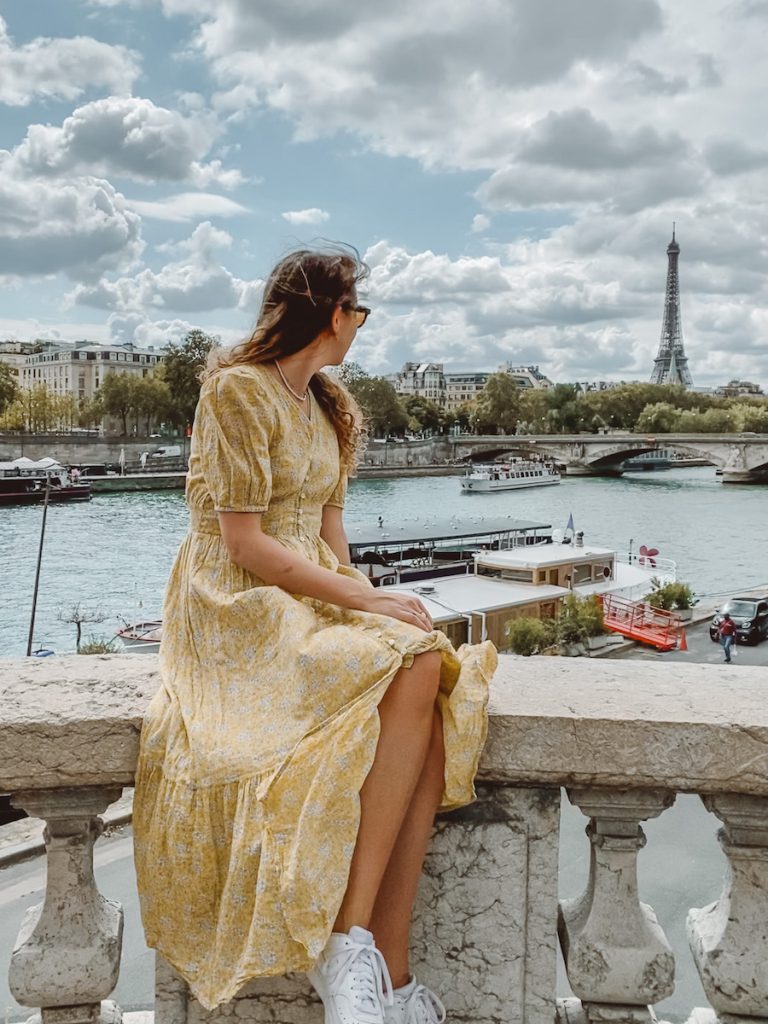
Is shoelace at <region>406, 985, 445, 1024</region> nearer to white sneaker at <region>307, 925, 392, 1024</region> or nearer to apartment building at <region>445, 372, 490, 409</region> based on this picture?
white sneaker at <region>307, 925, 392, 1024</region>

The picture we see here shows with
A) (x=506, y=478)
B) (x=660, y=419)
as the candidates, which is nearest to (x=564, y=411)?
(x=660, y=419)

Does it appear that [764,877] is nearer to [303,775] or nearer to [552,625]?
[303,775]

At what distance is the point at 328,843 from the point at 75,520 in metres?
39.7

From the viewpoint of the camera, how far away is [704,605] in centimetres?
2297

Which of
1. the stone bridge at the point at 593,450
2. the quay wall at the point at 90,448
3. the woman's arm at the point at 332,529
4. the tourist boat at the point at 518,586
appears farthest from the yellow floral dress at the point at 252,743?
the stone bridge at the point at 593,450

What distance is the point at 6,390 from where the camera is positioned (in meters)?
62.6

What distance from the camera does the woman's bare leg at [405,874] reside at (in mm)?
1441

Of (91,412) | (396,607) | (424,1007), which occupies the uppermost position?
(91,412)

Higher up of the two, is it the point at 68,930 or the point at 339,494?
the point at 339,494

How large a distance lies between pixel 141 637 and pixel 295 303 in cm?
1612

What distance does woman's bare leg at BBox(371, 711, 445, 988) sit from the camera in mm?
1441

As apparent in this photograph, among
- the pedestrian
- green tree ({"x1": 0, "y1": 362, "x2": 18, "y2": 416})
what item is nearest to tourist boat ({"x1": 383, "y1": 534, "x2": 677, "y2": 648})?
the pedestrian

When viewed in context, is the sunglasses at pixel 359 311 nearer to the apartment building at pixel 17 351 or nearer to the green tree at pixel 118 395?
the green tree at pixel 118 395

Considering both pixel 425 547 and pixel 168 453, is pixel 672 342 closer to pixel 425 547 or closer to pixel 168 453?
pixel 168 453
